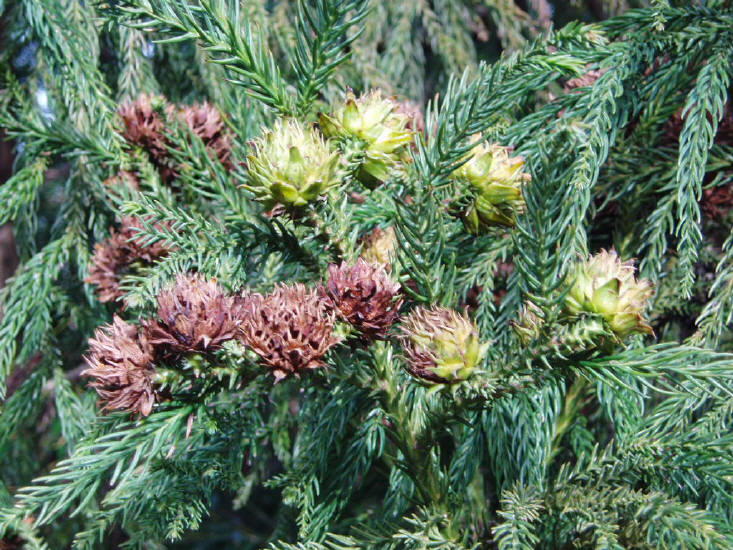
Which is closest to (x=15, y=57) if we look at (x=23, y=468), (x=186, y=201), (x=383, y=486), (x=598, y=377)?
(x=186, y=201)

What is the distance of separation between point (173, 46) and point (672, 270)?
92 centimetres

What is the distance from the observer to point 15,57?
108 cm

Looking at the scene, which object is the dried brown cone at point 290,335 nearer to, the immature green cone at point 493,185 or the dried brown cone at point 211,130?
the immature green cone at point 493,185

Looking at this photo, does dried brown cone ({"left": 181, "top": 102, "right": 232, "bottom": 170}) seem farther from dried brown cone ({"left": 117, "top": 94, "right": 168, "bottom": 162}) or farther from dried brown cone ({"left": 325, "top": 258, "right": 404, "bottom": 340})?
dried brown cone ({"left": 325, "top": 258, "right": 404, "bottom": 340})

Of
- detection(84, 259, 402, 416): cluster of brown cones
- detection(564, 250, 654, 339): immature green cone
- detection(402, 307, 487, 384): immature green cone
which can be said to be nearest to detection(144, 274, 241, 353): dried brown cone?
detection(84, 259, 402, 416): cluster of brown cones

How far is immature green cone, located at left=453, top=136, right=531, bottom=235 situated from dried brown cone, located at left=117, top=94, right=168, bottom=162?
42 centimetres

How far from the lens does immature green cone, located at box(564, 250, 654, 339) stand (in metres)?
0.47

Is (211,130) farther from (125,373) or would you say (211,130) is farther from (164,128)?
(125,373)

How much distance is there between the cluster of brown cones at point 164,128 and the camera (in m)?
0.79

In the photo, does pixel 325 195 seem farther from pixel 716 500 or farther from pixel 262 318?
pixel 716 500

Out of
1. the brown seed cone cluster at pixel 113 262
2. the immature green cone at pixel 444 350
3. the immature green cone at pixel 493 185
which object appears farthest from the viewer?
the brown seed cone cluster at pixel 113 262

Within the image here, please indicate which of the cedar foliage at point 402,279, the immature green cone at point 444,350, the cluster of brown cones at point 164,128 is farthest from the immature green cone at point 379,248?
the cluster of brown cones at point 164,128

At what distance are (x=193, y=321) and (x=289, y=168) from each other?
14cm

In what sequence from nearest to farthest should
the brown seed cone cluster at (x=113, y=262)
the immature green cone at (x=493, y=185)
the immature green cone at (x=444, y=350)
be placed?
the immature green cone at (x=444, y=350) < the immature green cone at (x=493, y=185) < the brown seed cone cluster at (x=113, y=262)
